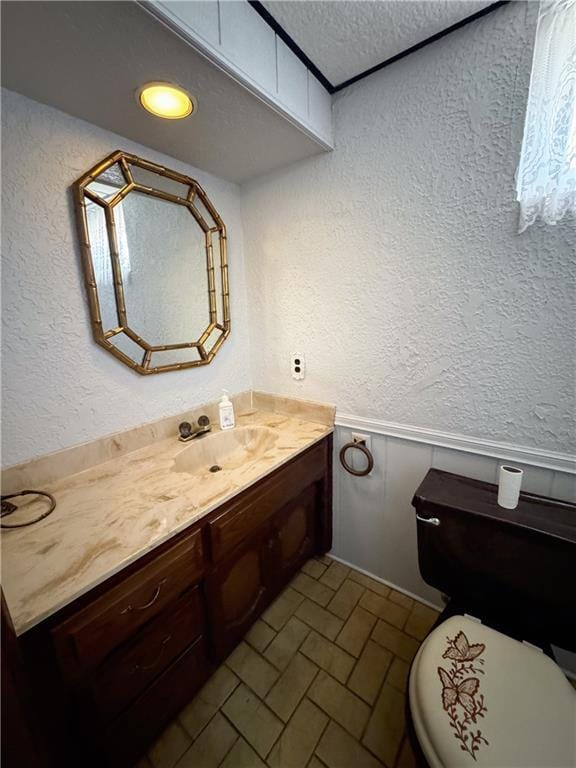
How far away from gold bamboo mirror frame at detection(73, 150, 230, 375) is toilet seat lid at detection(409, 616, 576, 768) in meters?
1.33

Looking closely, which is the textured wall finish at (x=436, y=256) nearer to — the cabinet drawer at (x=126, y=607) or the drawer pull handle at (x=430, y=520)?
the drawer pull handle at (x=430, y=520)

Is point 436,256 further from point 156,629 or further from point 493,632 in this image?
point 156,629

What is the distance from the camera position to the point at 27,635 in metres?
0.59

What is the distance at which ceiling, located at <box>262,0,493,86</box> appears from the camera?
847 mm

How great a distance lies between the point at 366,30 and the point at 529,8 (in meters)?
0.44

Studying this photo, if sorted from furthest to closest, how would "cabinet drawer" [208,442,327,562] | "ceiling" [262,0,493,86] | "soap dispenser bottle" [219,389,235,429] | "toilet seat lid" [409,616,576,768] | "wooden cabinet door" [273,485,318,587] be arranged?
"soap dispenser bottle" [219,389,235,429] < "wooden cabinet door" [273,485,318,587] < "cabinet drawer" [208,442,327,562] < "ceiling" [262,0,493,86] < "toilet seat lid" [409,616,576,768]

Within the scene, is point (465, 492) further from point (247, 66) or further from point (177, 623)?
point (247, 66)

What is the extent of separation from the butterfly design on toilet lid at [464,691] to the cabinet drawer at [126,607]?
71cm

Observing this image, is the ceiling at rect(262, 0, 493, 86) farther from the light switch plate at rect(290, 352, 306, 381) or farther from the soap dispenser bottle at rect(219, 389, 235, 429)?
the soap dispenser bottle at rect(219, 389, 235, 429)

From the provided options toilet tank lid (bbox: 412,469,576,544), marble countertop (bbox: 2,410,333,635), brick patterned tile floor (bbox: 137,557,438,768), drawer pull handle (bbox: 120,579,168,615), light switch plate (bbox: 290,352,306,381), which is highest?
light switch plate (bbox: 290,352,306,381)

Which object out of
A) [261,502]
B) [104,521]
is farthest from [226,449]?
[104,521]

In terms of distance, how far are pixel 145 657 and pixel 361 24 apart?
1949 mm

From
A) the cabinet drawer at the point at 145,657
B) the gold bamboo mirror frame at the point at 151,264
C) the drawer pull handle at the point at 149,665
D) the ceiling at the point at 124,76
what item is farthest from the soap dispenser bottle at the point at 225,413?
the ceiling at the point at 124,76

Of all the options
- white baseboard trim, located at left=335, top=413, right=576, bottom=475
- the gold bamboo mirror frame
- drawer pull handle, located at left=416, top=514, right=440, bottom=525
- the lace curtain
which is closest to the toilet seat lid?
drawer pull handle, located at left=416, top=514, right=440, bottom=525
